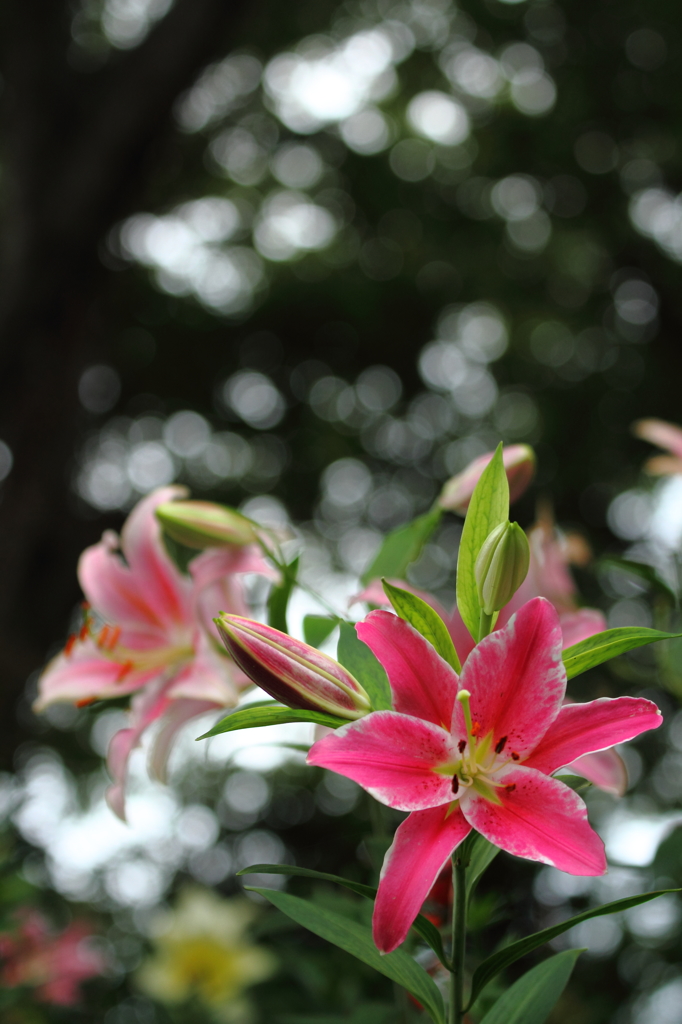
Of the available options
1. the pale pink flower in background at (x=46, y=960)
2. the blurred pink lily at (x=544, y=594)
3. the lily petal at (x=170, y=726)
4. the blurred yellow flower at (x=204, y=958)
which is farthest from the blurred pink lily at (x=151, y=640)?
the blurred yellow flower at (x=204, y=958)

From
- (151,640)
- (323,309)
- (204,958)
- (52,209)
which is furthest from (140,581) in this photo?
(323,309)

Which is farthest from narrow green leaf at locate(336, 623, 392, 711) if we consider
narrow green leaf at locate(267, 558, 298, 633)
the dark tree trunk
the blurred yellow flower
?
the dark tree trunk

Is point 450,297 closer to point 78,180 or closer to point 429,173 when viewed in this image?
point 429,173

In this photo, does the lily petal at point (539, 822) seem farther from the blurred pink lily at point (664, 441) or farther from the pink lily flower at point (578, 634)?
the blurred pink lily at point (664, 441)

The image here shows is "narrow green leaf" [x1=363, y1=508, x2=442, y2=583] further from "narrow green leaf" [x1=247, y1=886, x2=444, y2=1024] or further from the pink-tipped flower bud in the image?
"narrow green leaf" [x1=247, y1=886, x2=444, y2=1024]

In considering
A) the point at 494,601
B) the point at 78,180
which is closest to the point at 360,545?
the point at 78,180

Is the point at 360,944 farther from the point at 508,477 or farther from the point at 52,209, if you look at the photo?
the point at 52,209
